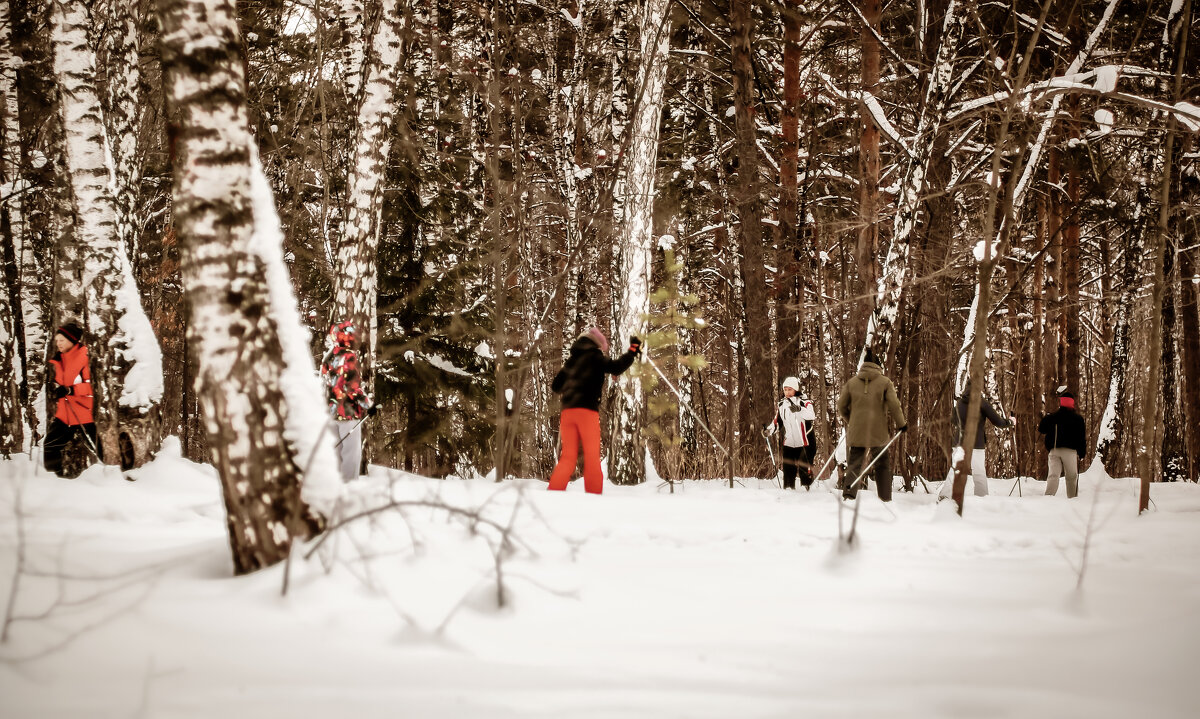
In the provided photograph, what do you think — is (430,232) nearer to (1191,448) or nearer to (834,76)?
(834,76)

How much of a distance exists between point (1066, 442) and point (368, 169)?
9386mm

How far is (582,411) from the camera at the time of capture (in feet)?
23.3

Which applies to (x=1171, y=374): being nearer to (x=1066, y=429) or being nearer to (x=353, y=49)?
(x=1066, y=429)

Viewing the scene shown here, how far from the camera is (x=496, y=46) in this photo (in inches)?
321

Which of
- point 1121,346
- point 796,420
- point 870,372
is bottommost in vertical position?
point 796,420

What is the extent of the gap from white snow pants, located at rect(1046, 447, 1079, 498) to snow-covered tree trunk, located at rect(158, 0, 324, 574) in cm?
1000

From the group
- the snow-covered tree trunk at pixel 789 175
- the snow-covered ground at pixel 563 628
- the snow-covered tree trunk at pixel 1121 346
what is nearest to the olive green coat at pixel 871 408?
the snow-covered tree trunk at pixel 789 175

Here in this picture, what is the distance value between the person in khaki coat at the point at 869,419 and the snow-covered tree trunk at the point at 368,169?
5.32m

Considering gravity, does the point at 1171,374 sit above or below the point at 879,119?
below

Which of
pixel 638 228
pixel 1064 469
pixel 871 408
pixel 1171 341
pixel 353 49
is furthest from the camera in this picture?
pixel 1171 341

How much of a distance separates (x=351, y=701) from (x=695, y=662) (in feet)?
3.58

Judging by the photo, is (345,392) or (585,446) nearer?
(345,392)

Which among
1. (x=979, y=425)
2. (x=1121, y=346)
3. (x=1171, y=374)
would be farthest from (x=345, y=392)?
(x=1171, y=374)

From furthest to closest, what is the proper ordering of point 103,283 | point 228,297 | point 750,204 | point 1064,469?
point 750,204, point 1064,469, point 103,283, point 228,297
